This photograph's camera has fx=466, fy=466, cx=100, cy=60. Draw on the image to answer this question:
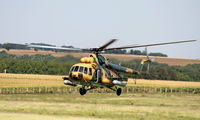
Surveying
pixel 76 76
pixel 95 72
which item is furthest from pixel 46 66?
pixel 76 76

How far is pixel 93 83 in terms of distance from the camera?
129ft

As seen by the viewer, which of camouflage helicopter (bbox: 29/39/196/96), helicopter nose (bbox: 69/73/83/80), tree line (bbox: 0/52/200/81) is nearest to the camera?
helicopter nose (bbox: 69/73/83/80)

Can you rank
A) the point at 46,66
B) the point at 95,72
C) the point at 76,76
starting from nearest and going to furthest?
the point at 76,76
the point at 95,72
the point at 46,66

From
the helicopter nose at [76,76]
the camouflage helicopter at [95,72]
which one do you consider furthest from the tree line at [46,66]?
the helicopter nose at [76,76]

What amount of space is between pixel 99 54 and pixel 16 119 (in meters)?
14.8

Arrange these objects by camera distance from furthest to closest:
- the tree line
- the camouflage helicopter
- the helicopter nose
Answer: the tree line → the camouflage helicopter → the helicopter nose

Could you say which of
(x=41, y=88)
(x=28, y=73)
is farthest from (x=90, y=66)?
(x=28, y=73)

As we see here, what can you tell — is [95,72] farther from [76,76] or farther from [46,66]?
[46,66]

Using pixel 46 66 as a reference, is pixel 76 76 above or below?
above

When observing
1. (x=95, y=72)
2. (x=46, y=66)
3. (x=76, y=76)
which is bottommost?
(x=46, y=66)

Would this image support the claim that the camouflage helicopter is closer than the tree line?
Yes

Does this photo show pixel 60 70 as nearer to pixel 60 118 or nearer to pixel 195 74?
pixel 195 74

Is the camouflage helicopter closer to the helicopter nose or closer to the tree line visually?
the helicopter nose

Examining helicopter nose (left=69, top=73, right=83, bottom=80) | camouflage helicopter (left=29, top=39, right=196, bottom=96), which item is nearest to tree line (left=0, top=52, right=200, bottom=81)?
camouflage helicopter (left=29, top=39, right=196, bottom=96)
